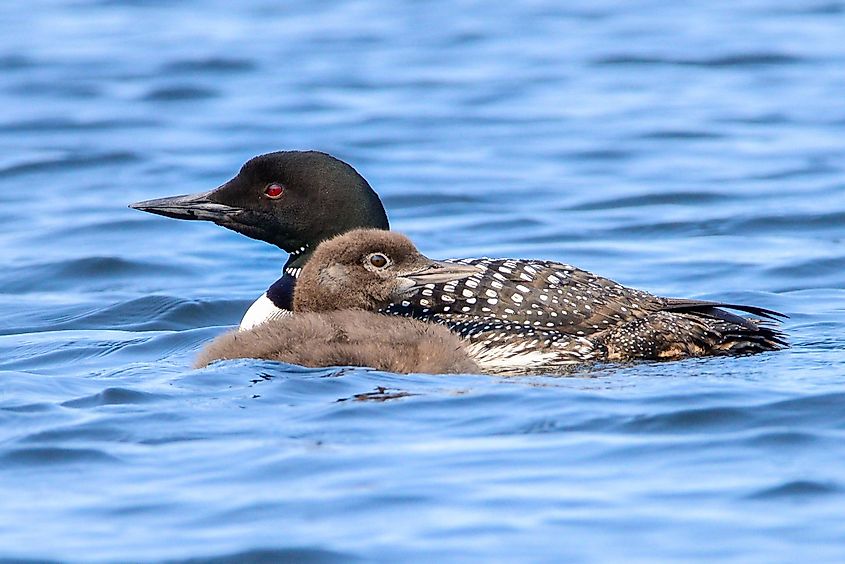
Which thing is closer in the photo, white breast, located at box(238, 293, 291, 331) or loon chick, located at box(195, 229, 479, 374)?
loon chick, located at box(195, 229, 479, 374)

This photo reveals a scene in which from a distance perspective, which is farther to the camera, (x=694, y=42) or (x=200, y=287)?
(x=694, y=42)

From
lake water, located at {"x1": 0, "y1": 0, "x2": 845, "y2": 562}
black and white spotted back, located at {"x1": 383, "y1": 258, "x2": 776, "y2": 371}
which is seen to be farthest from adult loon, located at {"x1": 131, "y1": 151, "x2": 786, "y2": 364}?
lake water, located at {"x1": 0, "y1": 0, "x2": 845, "y2": 562}

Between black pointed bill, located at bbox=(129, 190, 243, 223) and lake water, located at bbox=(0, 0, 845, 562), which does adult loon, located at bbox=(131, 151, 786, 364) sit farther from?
lake water, located at bbox=(0, 0, 845, 562)

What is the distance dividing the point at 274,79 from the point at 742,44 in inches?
Result: 176

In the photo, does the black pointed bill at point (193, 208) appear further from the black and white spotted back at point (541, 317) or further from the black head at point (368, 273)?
the black and white spotted back at point (541, 317)

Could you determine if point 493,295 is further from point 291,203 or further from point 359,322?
point 291,203

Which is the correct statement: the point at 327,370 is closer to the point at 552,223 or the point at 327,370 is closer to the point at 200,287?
the point at 200,287

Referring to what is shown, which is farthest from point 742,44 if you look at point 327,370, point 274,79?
point 327,370

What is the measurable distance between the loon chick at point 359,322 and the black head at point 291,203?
20.6 inches

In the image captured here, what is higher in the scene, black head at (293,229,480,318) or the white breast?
black head at (293,229,480,318)

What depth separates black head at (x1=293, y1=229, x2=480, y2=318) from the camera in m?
6.60

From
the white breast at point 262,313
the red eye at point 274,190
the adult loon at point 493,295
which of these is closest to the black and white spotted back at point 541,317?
the adult loon at point 493,295

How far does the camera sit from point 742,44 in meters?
16.5

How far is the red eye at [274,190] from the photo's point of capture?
7.39 meters
